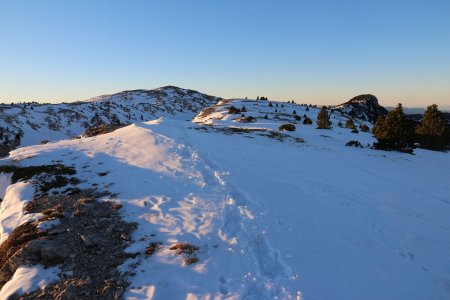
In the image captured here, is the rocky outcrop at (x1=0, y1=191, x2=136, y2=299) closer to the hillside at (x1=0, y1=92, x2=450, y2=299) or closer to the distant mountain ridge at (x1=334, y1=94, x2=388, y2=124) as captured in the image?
the hillside at (x1=0, y1=92, x2=450, y2=299)

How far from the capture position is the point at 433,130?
54.4m

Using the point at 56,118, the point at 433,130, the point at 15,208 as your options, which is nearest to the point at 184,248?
the point at 15,208

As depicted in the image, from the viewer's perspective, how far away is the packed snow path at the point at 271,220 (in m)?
8.98

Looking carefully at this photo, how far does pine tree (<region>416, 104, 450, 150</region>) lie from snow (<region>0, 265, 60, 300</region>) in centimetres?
5614

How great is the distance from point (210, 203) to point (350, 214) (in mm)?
6354

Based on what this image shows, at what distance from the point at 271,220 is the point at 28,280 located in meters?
8.47

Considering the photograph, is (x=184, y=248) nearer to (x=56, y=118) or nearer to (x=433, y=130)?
(x=433, y=130)

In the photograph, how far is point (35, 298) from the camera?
875 cm

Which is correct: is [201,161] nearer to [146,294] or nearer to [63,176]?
[63,176]

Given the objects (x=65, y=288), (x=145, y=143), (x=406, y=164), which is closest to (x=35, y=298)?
(x=65, y=288)

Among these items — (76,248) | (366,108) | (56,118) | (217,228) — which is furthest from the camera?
(366,108)

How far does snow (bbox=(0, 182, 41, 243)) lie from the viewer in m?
13.2

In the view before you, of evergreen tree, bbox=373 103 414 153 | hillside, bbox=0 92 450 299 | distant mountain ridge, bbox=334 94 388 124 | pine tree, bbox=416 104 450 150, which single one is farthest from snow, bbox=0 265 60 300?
distant mountain ridge, bbox=334 94 388 124

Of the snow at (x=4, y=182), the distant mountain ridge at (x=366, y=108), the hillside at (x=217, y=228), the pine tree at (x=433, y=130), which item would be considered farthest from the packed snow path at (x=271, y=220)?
the distant mountain ridge at (x=366, y=108)
